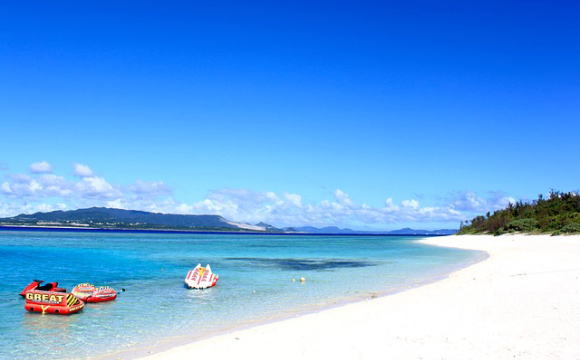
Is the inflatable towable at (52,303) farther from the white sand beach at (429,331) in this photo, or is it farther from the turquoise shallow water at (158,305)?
the white sand beach at (429,331)

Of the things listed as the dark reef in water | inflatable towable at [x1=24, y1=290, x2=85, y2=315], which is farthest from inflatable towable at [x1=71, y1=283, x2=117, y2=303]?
the dark reef in water

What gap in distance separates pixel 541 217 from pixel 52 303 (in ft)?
301

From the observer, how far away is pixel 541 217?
88812mm

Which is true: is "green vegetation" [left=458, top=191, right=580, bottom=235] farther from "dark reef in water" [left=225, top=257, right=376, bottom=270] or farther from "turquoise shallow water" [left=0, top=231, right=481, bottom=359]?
"turquoise shallow water" [left=0, top=231, right=481, bottom=359]

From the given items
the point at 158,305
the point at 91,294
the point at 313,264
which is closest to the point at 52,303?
the point at 91,294

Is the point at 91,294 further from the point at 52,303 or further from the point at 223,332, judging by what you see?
the point at 223,332

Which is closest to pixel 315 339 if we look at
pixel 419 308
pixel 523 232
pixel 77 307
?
pixel 419 308

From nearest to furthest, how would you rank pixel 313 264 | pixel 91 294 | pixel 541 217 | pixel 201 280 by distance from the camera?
pixel 91 294
pixel 201 280
pixel 313 264
pixel 541 217

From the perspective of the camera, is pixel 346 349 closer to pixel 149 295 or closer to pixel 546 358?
pixel 546 358

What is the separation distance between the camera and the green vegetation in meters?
75.3

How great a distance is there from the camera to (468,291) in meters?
21.1

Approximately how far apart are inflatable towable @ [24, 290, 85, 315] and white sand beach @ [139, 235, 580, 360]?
8587 mm

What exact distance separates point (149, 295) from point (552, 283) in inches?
815

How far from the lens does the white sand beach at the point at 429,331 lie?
11.3 m
